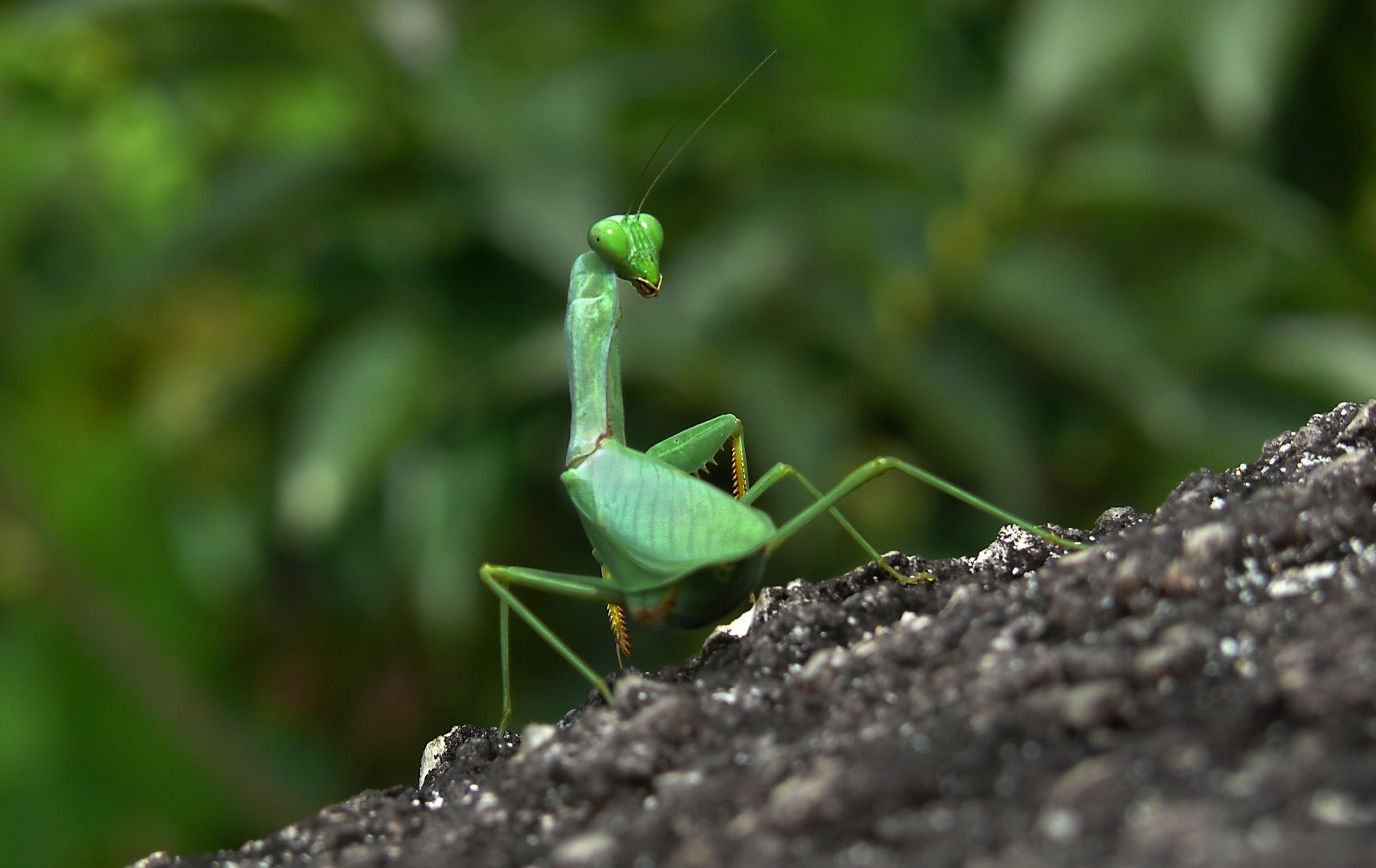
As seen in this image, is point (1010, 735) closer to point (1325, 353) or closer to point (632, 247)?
point (632, 247)

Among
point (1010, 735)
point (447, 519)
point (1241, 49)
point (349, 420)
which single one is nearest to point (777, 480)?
point (1010, 735)

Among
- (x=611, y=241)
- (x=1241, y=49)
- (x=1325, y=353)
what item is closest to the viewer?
(x=611, y=241)

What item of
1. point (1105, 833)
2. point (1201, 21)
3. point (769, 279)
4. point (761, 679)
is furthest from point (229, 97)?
point (1105, 833)

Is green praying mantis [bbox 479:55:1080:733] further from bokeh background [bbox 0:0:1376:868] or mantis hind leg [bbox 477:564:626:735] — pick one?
bokeh background [bbox 0:0:1376:868]

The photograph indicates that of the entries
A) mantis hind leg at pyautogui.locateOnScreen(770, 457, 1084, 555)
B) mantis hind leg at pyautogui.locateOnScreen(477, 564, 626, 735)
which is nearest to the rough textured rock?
mantis hind leg at pyautogui.locateOnScreen(770, 457, 1084, 555)

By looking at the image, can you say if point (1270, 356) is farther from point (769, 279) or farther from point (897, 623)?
point (897, 623)

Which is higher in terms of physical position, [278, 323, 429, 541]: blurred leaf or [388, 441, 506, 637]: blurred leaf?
[278, 323, 429, 541]: blurred leaf
